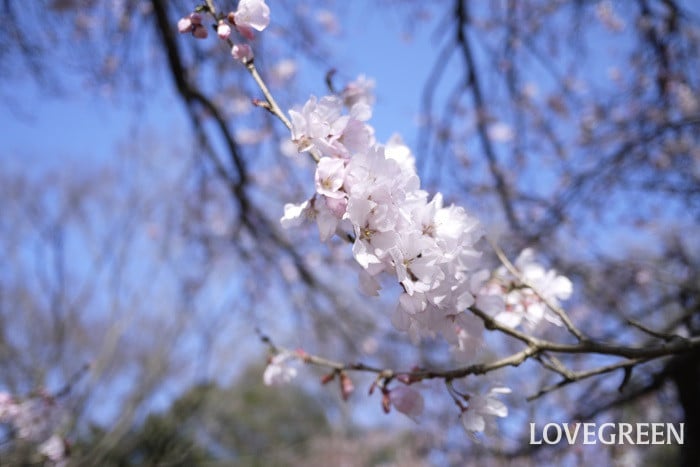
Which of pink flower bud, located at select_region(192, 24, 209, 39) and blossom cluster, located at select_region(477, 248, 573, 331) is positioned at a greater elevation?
pink flower bud, located at select_region(192, 24, 209, 39)

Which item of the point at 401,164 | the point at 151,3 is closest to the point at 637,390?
the point at 401,164

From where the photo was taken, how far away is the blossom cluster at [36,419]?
87.6 inches

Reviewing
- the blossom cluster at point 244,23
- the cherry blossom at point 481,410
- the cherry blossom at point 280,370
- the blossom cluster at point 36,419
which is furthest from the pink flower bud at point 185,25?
the blossom cluster at point 36,419

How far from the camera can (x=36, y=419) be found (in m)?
2.36

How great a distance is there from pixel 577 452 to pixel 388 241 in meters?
3.35

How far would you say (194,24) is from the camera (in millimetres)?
1169

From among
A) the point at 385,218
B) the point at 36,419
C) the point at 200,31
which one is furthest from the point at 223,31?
the point at 36,419

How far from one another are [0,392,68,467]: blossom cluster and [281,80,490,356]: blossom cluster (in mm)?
2158

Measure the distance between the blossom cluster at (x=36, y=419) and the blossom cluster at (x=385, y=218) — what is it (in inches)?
85.0

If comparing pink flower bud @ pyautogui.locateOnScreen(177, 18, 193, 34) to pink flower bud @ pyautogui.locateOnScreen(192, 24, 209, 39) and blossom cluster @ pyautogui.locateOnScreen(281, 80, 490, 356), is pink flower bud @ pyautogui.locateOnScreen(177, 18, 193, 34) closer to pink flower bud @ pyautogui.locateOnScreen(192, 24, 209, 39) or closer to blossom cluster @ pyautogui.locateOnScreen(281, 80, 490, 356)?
pink flower bud @ pyautogui.locateOnScreen(192, 24, 209, 39)

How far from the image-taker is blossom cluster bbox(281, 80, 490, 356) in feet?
2.77

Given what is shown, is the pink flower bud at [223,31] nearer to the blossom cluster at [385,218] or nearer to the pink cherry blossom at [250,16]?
the pink cherry blossom at [250,16]

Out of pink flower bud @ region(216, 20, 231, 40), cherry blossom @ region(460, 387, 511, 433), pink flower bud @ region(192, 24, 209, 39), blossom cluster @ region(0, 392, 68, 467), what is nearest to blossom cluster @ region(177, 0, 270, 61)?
pink flower bud @ region(216, 20, 231, 40)

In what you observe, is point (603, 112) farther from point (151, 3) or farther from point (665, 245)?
point (151, 3)
